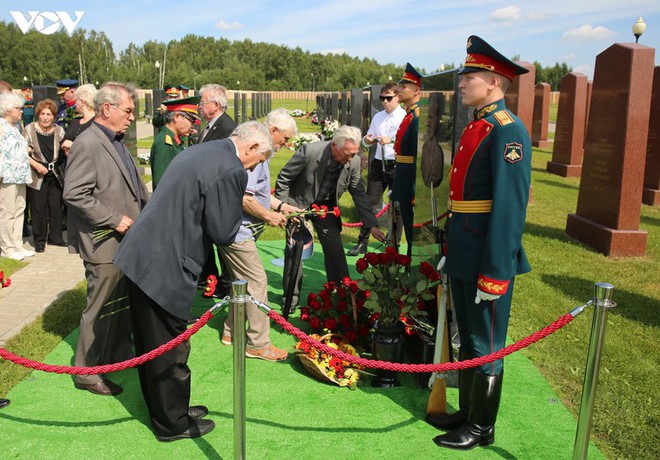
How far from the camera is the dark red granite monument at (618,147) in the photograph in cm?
839

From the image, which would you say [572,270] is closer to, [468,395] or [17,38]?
[468,395]

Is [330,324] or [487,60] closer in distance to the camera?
[487,60]

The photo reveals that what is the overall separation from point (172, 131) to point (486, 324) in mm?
3813

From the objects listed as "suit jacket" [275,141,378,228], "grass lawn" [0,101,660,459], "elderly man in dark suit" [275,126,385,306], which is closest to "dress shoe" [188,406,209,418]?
"grass lawn" [0,101,660,459]

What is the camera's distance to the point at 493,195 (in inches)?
131

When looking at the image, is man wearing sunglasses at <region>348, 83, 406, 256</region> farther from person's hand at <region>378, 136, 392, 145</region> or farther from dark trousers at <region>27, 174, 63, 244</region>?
dark trousers at <region>27, 174, 63, 244</region>

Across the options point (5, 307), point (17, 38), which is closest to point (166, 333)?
point (5, 307)

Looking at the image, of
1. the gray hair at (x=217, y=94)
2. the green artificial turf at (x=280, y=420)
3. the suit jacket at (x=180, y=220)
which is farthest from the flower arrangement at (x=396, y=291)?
the gray hair at (x=217, y=94)

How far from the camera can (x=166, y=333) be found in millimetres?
3613

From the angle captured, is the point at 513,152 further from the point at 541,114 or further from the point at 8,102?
the point at 541,114

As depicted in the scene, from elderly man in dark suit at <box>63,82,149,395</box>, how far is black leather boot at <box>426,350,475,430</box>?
226 cm

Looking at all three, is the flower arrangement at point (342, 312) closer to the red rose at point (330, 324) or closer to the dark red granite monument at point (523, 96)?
the red rose at point (330, 324)

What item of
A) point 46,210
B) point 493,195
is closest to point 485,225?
point 493,195

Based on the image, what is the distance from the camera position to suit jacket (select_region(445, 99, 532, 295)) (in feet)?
10.8
